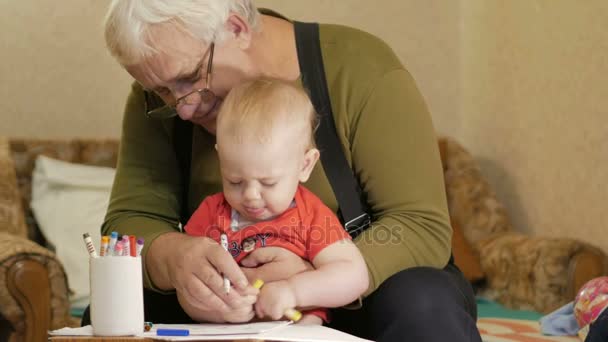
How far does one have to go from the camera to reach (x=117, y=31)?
66.1 inches

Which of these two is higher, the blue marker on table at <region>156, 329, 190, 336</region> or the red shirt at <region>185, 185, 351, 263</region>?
the red shirt at <region>185, 185, 351, 263</region>

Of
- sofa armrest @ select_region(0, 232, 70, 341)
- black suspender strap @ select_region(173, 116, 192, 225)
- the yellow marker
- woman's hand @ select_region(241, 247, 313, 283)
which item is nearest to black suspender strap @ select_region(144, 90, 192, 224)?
black suspender strap @ select_region(173, 116, 192, 225)

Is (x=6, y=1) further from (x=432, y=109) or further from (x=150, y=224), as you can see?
(x=150, y=224)

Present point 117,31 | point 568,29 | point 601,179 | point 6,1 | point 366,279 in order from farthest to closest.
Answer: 1. point 6,1
2. point 568,29
3. point 601,179
4. point 117,31
5. point 366,279

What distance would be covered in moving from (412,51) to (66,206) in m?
1.87

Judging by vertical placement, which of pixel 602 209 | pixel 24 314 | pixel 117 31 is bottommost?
pixel 24 314

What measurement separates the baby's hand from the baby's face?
16 centimetres

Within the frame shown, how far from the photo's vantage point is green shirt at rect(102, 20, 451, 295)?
5.41ft

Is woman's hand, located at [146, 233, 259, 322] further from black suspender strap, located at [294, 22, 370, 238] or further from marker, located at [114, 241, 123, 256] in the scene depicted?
black suspender strap, located at [294, 22, 370, 238]

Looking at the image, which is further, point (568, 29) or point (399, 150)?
point (568, 29)

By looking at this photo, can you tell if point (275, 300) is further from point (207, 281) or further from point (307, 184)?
point (307, 184)

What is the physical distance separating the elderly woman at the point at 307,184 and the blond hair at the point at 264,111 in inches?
6.0

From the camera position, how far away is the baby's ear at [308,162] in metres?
1.61

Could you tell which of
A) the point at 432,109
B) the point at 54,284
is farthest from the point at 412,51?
the point at 54,284
